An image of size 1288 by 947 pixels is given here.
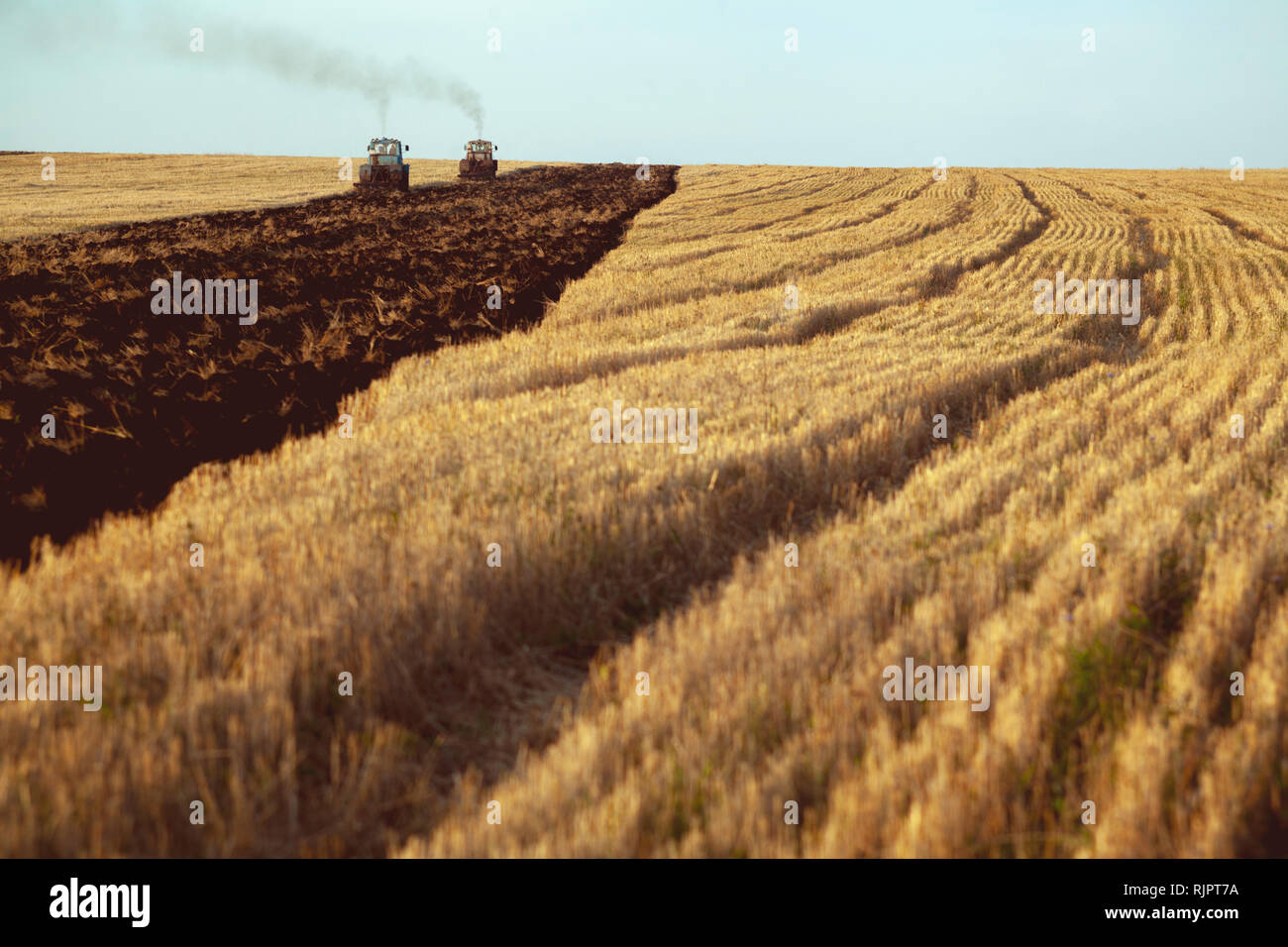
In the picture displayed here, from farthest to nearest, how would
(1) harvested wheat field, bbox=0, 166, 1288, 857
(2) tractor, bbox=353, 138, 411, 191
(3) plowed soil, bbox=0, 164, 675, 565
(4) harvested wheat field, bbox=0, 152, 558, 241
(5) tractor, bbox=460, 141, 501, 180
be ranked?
(5) tractor, bbox=460, 141, 501, 180 → (2) tractor, bbox=353, 138, 411, 191 → (4) harvested wheat field, bbox=0, 152, 558, 241 → (3) plowed soil, bbox=0, 164, 675, 565 → (1) harvested wheat field, bbox=0, 166, 1288, 857

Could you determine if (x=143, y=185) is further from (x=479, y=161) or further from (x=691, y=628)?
(x=691, y=628)

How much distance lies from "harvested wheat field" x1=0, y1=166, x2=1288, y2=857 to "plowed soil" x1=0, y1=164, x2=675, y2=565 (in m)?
0.52

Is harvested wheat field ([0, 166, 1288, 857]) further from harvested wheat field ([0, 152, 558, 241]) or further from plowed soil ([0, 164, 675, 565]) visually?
harvested wheat field ([0, 152, 558, 241])

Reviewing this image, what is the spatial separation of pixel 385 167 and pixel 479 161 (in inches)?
450

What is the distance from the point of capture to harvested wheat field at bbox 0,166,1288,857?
305 centimetres

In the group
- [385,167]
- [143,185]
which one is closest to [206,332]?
[385,167]

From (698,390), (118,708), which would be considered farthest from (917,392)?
(118,708)

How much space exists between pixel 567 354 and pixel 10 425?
6.00 m

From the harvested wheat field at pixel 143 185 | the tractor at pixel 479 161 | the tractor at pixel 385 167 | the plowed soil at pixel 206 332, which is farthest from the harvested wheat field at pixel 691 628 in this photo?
the tractor at pixel 479 161

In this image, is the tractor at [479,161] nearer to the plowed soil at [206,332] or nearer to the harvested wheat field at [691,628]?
the plowed soil at [206,332]

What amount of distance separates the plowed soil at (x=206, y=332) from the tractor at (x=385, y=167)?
1544 centimetres

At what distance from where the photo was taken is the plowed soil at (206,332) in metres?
7.33

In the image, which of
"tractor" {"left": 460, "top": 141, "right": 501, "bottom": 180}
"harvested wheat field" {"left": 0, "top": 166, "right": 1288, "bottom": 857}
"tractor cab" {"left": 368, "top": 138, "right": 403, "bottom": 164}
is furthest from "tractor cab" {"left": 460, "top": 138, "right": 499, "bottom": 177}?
"harvested wheat field" {"left": 0, "top": 166, "right": 1288, "bottom": 857}

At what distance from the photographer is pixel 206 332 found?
38.6ft
